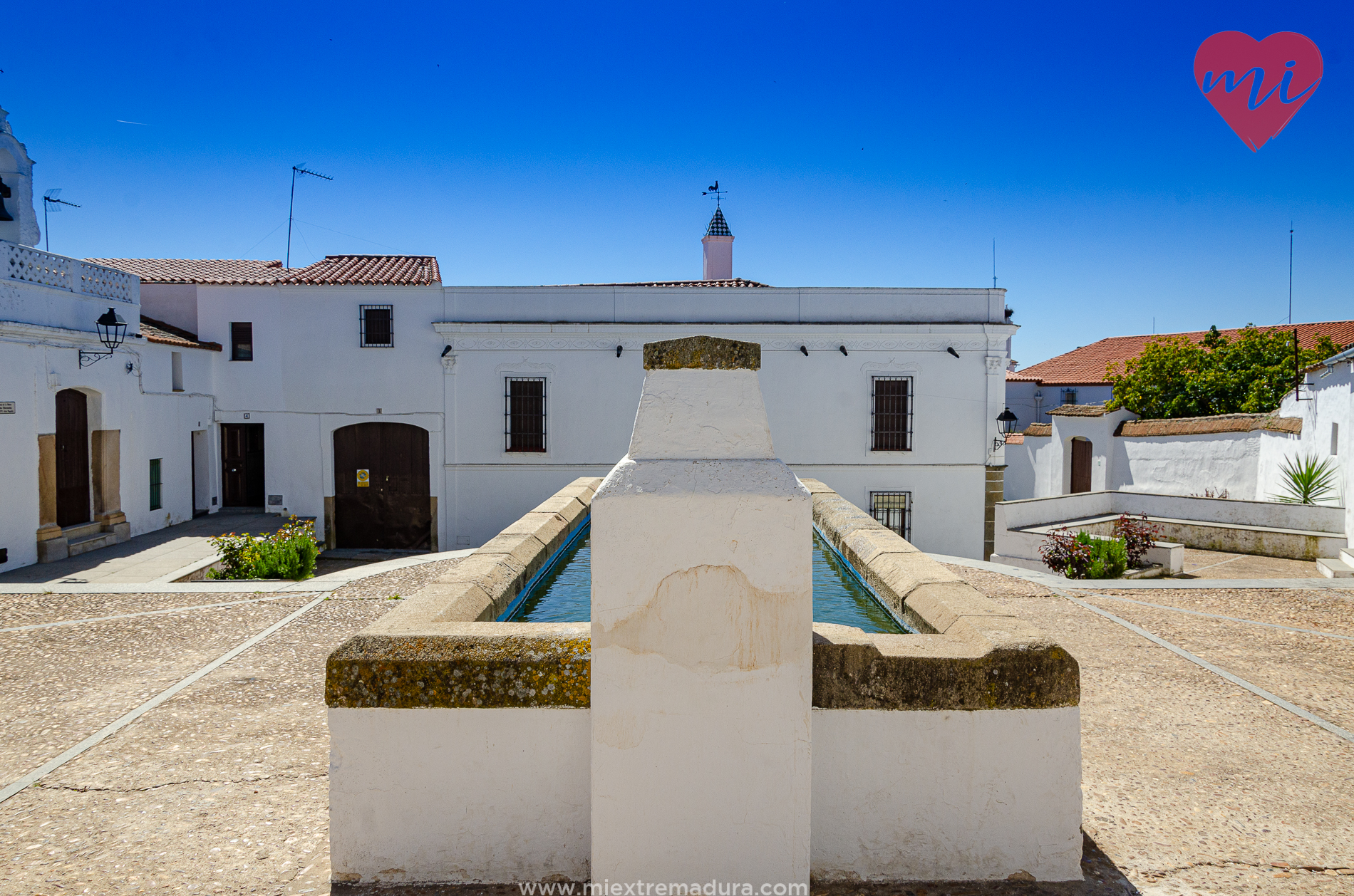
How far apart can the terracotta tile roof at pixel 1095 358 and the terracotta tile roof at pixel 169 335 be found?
2887 cm

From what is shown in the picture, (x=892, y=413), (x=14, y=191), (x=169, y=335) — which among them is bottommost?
(x=892, y=413)

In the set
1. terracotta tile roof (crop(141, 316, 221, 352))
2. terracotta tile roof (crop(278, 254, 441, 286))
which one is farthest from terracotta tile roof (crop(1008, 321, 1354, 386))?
terracotta tile roof (crop(141, 316, 221, 352))

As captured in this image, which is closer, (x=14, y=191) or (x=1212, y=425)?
(x=14, y=191)

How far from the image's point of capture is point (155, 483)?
12.4m

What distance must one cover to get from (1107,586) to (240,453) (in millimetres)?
14791

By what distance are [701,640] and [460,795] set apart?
3.28 feet

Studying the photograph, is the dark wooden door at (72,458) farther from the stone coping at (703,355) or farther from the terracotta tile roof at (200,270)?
the stone coping at (703,355)

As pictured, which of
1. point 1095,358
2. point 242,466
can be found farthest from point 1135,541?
point 1095,358

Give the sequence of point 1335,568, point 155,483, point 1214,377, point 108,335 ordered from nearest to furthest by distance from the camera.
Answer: point 1335,568 → point 108,335 → point 155,483 → point 1214,377

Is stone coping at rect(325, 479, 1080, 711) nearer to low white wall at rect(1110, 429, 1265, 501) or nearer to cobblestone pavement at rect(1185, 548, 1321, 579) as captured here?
cobblestone pavement at rect(1185, 548, 1321, 579)

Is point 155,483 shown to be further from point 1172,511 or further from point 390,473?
point 1172,511

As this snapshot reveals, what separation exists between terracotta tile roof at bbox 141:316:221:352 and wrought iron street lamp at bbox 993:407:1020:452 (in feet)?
47.3

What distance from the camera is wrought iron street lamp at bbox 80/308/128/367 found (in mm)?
10484

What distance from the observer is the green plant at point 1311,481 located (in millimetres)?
11586
